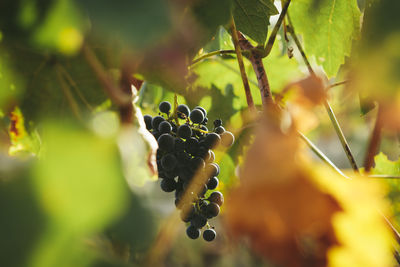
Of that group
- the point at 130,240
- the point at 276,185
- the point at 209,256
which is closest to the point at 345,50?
the point at 276,185

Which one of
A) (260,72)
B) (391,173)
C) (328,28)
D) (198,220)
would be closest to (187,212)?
(198,220)

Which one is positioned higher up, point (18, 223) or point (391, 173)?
point (18, 223)

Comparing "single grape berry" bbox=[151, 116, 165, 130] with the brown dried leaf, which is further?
"single grape berry" bbox=[151, 116, 165, 130]

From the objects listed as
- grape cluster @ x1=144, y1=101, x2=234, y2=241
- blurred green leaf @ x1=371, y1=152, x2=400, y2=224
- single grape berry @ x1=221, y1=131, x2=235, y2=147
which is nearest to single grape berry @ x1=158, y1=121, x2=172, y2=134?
grape cluster @ x1=144, y1=101, x2=234, y2=241

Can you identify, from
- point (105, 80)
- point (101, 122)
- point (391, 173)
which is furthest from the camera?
point (391, 173)

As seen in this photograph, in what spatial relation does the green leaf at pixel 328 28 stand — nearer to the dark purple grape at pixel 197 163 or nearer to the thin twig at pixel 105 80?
the dark purple grape at pixel 197 163

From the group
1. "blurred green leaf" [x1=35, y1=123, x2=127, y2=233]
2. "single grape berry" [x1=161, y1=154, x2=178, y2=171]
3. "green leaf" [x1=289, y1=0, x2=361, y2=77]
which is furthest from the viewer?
"green leaf" [x1=289, y1=0, x2=361, y2=77]

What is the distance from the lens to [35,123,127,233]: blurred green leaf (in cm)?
25

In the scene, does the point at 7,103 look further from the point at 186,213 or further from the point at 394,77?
the point at 394,77

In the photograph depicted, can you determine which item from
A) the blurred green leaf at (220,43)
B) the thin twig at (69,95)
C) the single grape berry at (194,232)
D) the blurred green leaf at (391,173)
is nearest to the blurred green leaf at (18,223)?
the thin twig at (69,95)

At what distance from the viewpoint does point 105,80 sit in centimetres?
47

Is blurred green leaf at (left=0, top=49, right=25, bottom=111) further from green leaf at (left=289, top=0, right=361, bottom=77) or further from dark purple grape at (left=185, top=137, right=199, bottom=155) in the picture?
green leaf at (left=289, top=0, right=361, bottom=77)

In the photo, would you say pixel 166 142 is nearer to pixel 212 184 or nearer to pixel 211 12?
pixel 212 184

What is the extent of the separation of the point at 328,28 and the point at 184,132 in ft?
1.44
